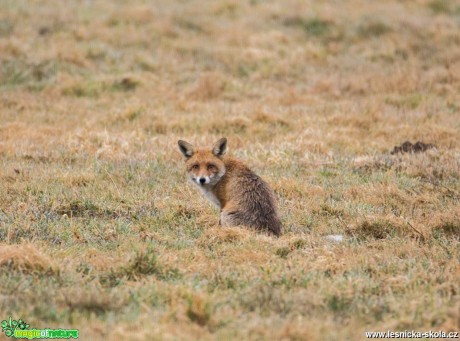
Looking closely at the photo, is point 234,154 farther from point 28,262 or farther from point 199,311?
point 199,311

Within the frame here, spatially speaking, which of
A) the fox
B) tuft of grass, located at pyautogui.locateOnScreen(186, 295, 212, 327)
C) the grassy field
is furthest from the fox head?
tuft of grass, located at pyautogui.locateOnScreen(186, 295, 212, 327)

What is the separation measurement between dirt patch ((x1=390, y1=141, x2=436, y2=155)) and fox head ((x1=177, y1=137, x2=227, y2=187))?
5.39m

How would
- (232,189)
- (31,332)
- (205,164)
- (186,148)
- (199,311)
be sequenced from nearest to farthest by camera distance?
(31,332), (199,311), (232,189), (205,164), (186,148)

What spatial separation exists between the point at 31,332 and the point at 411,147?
10.1m

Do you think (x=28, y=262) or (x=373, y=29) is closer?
(x=28, y=262)

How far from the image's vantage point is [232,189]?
9523 millimetres

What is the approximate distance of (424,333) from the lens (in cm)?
605

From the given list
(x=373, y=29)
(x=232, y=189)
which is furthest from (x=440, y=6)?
(x=232, y=189)

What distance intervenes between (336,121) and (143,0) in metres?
16.0

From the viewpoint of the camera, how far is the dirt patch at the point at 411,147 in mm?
14219

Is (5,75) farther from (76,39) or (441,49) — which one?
(441,49)

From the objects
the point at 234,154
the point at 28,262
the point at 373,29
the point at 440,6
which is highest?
the point at 440,6

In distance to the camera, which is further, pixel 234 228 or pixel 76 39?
pixel 76 39

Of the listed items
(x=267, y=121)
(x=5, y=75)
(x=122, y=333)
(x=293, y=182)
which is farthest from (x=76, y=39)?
(x=122, y=333)
